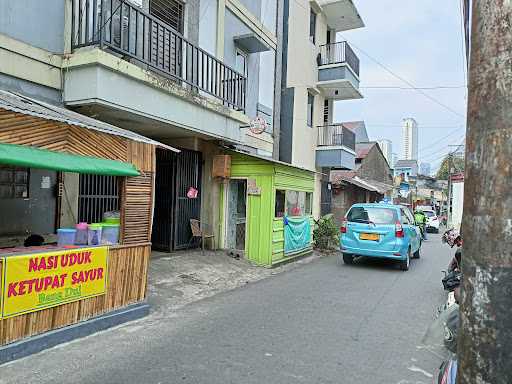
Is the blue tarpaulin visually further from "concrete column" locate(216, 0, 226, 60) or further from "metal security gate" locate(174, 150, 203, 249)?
"concrete column" locate(216, 0, 226, 60)

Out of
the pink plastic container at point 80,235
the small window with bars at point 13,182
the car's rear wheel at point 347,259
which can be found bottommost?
the car's rear wheel at point 347,259

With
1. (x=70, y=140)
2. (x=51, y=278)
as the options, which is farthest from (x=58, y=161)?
(x=51, y=278)

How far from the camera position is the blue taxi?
33.5ft

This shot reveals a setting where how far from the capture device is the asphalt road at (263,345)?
394cm

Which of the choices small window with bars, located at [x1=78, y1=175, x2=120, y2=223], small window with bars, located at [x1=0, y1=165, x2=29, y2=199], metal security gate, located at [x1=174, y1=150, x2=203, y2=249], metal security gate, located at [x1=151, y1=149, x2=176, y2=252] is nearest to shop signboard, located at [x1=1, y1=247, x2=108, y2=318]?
small window with bars, located at [x1=0, y1=165, x2=29, y2=199]

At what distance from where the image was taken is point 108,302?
525 cm

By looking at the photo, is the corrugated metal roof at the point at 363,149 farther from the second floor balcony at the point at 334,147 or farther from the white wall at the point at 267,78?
the white wall at the point at 267,78

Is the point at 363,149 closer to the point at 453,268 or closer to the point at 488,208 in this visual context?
the point at 453,268

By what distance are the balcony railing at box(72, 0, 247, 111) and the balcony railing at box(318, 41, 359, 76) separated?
9.23 metres

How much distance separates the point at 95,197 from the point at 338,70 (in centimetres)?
1288

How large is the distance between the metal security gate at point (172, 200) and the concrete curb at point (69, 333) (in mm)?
4576

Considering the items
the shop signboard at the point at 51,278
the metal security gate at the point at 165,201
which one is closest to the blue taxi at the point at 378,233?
the metal security gate at the point at 165,201

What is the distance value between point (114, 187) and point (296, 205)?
6.02 m

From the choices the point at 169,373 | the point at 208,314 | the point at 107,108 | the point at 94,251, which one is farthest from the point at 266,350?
the point at 107,108
